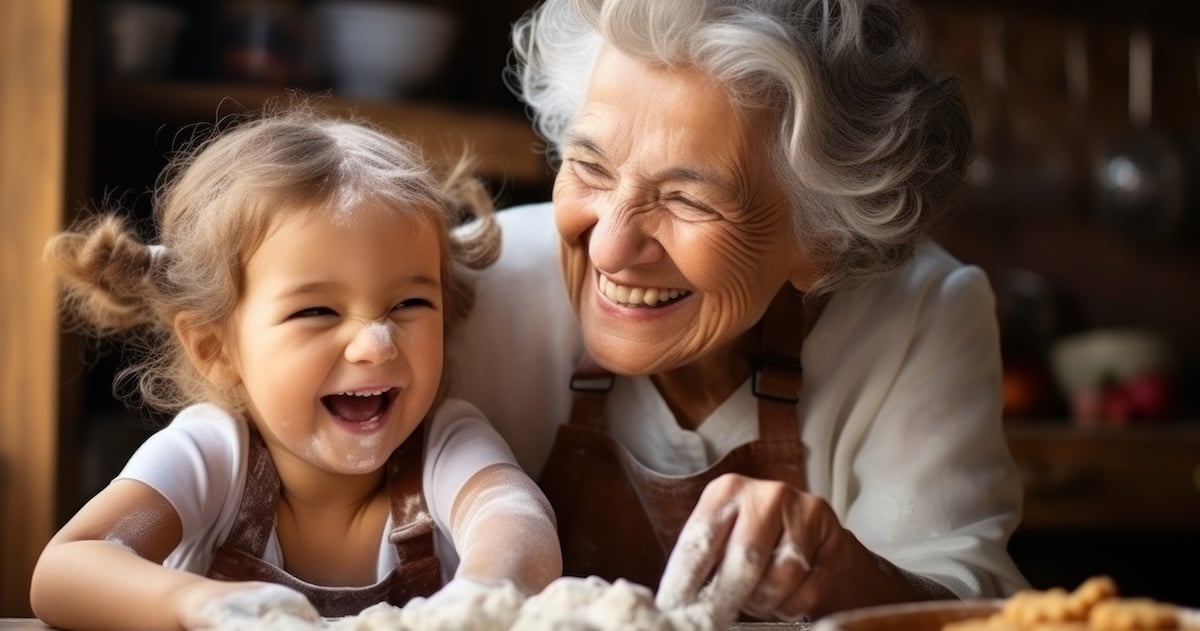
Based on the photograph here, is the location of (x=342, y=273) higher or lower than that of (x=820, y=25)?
lower

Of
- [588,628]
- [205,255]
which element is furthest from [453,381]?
[588,628]

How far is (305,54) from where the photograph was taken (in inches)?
115

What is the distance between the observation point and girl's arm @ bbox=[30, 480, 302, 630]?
1159mm

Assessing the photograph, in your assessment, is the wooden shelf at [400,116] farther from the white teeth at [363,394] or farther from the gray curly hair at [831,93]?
the white teeth at [363,394]

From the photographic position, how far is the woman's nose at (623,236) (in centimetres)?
154

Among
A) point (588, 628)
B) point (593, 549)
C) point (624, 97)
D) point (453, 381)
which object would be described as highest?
point (624, 97)

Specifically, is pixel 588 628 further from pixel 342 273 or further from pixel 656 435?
pixel 656 435

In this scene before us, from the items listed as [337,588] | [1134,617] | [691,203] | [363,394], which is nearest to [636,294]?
[691,203]

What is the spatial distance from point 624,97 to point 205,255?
1.53 feet

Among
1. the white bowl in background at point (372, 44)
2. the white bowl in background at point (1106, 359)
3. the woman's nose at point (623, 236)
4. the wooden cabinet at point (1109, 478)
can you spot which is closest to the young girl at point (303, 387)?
the woman's nose at point (623, 236)

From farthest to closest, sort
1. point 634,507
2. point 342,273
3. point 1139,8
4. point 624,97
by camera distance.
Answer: point 1139,8 → point 634,507 → point 624,97 → point 342,273

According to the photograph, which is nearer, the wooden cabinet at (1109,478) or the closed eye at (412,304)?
the closed eye at (412,304)

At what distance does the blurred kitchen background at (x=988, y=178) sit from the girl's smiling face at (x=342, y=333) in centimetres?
69

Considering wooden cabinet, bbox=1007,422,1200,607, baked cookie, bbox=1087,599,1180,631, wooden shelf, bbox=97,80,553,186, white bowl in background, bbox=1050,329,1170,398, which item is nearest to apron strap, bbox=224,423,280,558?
baked cookie, bbox=1087,599,1180,631
